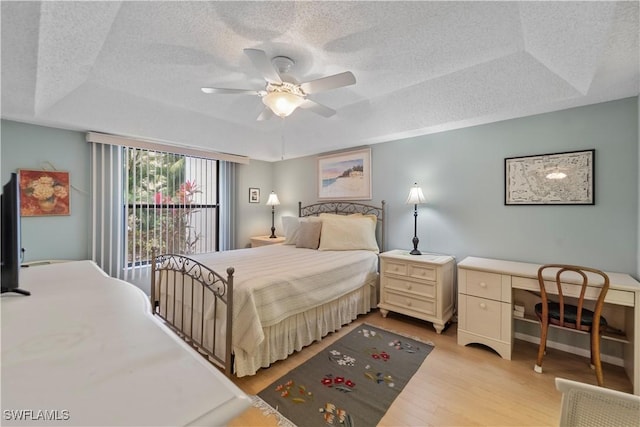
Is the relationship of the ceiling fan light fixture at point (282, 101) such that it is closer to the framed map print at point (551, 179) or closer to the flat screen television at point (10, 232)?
the flat screen television at point (10, 232)

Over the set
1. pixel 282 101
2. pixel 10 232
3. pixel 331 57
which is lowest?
pixel 10 232

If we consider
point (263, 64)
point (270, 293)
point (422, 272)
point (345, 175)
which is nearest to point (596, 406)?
point (270, 293)

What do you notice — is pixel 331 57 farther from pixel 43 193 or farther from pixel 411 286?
pixel 43 193

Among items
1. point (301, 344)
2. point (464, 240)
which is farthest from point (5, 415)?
point (464, 240)

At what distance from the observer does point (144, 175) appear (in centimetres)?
358

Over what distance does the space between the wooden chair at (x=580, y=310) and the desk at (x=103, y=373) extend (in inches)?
100

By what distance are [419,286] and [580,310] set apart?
128 cm

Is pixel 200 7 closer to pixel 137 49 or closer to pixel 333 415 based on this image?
pixel 137 49

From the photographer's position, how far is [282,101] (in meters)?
2.08

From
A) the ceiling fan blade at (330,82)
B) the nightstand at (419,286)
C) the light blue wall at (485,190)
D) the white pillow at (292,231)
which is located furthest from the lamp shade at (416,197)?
the ceiling fan blade at (330,82)

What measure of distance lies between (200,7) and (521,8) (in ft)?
6.36

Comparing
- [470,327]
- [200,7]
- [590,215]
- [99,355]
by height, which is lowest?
[470,327]

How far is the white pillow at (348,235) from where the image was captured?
3.47 meters

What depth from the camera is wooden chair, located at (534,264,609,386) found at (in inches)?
76.0
